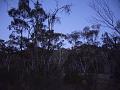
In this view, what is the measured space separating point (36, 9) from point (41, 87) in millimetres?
14728

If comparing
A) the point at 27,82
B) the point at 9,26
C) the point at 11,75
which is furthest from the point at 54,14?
the point at 27,82

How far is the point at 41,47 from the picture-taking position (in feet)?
90.8

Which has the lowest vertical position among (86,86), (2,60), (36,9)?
(86,86)

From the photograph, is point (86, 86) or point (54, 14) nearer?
point (86, 86)

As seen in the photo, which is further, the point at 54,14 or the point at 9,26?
the point at 9,26

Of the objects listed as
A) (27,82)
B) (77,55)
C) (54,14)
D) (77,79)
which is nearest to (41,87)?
(27,82)

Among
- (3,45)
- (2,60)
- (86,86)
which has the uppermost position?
(3,45)

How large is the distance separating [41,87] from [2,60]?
76.5 ft

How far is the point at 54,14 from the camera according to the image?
24297 mm

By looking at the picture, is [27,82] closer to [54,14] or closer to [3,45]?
[54,14]

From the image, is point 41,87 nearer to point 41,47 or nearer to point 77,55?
point 41,47

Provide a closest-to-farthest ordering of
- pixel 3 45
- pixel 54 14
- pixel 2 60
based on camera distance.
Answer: pixel 54 14, pixel 2 60, pixel 3 45

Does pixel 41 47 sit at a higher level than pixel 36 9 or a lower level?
lower

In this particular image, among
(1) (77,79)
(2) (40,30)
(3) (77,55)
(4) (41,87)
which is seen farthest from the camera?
(3) (77,55)
